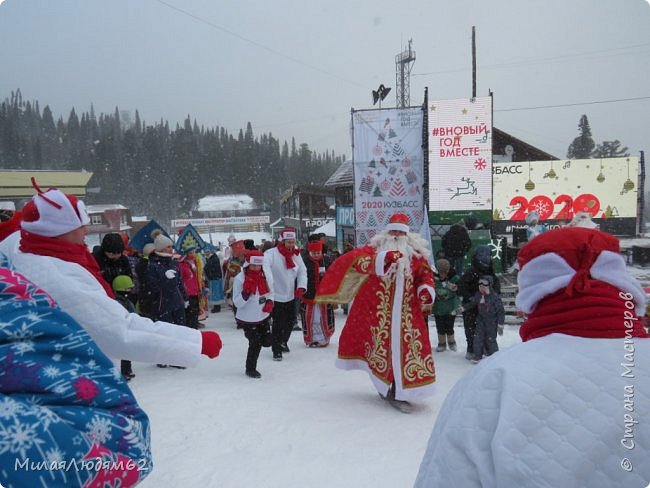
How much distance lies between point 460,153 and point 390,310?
→ 6.51m

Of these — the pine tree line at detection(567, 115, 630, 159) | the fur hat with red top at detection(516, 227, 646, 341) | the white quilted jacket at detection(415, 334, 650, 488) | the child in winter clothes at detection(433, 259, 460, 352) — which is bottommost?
the child in winter clothes at detection(433, 259, 460, 352)

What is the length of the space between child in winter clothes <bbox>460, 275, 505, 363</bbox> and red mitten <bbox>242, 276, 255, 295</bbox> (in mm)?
2895

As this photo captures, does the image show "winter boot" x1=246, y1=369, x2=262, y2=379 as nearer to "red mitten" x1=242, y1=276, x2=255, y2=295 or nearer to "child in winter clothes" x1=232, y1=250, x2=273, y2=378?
"child in winter clothes" x1=232, y1=250, x2=273, y2=378

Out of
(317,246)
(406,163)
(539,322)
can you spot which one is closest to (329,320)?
(317,246)

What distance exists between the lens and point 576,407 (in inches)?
39.5

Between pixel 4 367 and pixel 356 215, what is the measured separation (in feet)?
31.9

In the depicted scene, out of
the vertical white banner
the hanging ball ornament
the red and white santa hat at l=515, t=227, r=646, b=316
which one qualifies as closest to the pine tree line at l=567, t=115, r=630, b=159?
the hanging ball ornament

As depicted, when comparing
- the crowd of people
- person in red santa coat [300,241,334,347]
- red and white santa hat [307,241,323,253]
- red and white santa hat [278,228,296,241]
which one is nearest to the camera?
the crowd of people

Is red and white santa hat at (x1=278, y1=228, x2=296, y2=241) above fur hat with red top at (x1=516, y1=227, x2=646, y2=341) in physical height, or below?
below

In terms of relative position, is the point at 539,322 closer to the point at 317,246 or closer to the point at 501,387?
the point at 501,387

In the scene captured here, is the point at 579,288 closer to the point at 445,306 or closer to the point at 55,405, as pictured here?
the point at 55,405

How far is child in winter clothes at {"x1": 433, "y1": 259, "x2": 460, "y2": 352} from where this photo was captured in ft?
21.1

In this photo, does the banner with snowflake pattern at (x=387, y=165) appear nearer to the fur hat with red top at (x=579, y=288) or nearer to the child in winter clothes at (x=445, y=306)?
the child in winter clothes at (x=445, y=306)

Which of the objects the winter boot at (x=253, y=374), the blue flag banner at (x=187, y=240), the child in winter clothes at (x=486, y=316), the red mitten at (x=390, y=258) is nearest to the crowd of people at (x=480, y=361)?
the red mitten at (x=390, y=258)
